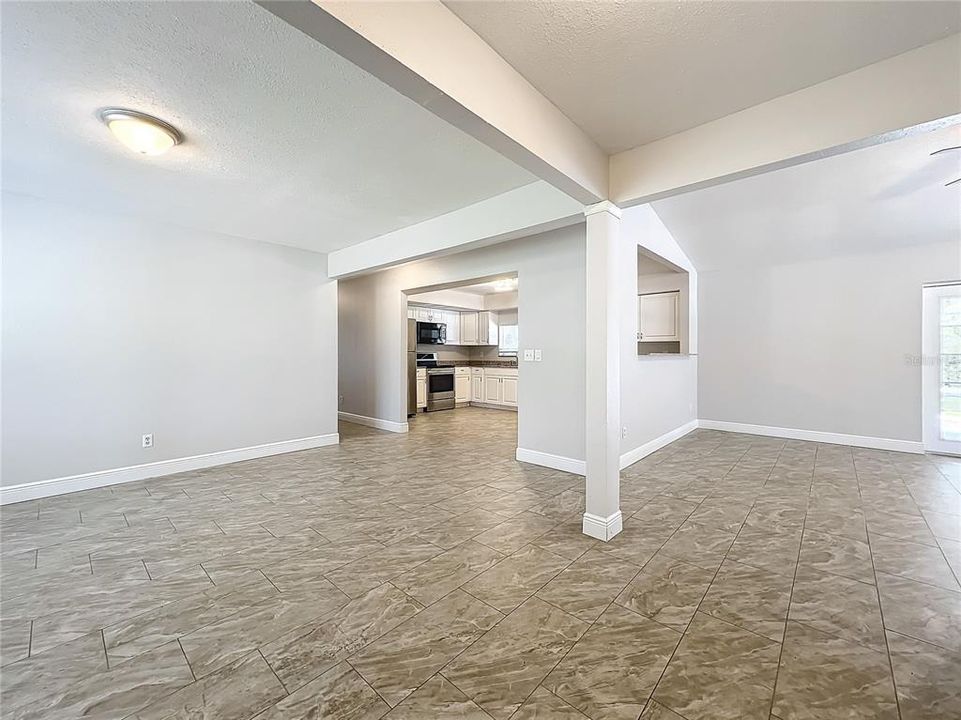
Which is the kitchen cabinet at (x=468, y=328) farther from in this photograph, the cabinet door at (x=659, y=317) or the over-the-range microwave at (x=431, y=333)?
the cabinet door at (x=659, y=317)

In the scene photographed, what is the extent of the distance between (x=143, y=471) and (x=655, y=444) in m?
5.37

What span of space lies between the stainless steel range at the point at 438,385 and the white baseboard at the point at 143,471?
9.78 feet

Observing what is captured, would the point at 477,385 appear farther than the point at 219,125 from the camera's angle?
Yes

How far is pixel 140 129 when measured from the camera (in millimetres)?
2199

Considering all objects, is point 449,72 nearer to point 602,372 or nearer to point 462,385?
point 602,372

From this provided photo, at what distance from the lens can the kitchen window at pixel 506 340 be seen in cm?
889

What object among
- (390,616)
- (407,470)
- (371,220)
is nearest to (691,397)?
(407,470)

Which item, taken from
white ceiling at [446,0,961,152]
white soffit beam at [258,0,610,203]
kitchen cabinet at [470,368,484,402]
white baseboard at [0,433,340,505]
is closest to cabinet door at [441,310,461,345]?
kitchen cabinet at [470,368,484,402]

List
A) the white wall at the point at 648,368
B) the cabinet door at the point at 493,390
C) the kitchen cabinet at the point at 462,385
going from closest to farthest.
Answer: the white wall at the point at 648,368 < the cabinet door at the point at 493,390 < the kitchen cabinet at the point at 462,385

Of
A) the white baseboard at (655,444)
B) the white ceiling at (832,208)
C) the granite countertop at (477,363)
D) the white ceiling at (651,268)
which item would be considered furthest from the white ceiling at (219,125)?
the granite countertop at (477,363)

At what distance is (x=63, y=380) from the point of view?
3424mm

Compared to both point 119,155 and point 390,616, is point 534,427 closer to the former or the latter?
point 390,616

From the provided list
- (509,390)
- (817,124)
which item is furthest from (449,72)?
(509,390)

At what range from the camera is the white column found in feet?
8.43
